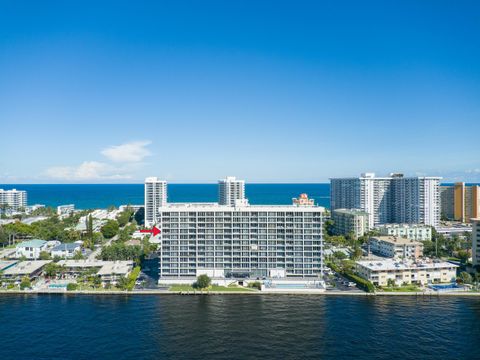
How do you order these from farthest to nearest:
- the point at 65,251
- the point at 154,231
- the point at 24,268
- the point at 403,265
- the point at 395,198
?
the point at 395,198
the point at 154,231
the point at 65,251
the point at 24,268
the point at 403,265

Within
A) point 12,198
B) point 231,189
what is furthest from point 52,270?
point 12,198

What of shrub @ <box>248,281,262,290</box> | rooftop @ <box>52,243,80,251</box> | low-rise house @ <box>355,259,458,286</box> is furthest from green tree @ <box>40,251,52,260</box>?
low-rise house @ <box>355,259,458,286</box>

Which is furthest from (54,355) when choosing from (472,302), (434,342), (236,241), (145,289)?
(472,302)

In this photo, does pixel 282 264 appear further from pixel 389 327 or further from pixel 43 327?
pixel 43 327

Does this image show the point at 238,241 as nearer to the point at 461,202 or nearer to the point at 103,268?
the point at 103,268

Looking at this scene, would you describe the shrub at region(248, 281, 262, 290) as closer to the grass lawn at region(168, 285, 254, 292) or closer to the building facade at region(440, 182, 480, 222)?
the grass lawn at region(168, 285, 254, 292)

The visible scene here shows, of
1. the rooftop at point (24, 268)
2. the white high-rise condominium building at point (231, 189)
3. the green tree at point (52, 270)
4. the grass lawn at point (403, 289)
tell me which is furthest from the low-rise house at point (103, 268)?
the white high-rise condominium building at point (231, 189)

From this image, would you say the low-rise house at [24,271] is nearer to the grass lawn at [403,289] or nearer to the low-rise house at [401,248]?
the grass lawn at [403,289]
